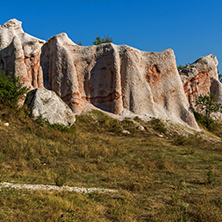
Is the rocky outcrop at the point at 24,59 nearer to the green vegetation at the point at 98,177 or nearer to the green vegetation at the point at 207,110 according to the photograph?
the green vegetation at the point at 98,177

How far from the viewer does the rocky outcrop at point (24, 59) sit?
1689 centimetres

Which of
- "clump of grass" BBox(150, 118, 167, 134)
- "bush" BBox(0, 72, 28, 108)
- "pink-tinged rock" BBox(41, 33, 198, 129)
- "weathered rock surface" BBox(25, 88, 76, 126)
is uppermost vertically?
"pink-tinged rock" BBox(41, 33, 198, 129)

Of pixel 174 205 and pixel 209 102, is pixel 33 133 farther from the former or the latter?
pixel 209 102

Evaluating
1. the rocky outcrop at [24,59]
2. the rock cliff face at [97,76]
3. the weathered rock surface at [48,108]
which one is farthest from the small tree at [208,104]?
the rocky outcrop at [24,59]

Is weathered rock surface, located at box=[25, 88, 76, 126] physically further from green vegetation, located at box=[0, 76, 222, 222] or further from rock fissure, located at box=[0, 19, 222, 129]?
rock fissure, located at box=[0, 19, 222, 129]

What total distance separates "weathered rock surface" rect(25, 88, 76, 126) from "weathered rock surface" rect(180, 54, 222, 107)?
1419cm

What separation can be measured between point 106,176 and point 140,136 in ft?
28.3

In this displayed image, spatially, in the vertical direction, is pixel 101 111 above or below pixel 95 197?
above

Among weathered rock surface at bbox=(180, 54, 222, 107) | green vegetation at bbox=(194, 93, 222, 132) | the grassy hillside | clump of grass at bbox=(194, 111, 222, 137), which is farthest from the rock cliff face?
the grassy hillside

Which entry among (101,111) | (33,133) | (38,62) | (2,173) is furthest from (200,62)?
(2,173)

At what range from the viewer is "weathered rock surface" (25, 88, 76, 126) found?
476 inches

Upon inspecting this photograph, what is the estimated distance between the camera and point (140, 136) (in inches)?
576

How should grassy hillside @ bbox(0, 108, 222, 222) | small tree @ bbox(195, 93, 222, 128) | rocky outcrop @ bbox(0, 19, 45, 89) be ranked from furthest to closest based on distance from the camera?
small tree @ bbox(195, 93, 222, 128) < rocky outcrop @ bbox(0, 19, 45, 89) < grassy hillside @ bbox(0, 108, 222, 222)

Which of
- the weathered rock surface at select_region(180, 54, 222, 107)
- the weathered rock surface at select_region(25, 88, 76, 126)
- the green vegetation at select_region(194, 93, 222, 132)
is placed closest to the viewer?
the weathered rock surface at select_region(25, 88, 76, 126)
